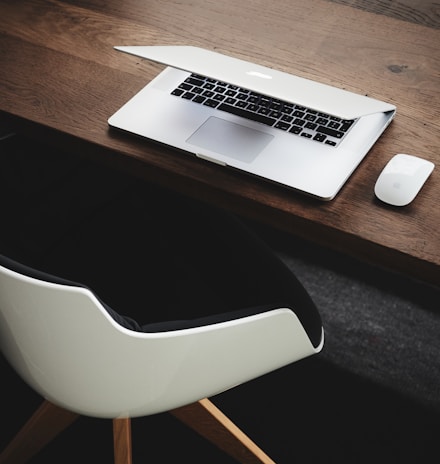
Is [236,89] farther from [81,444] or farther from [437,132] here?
[81,444]

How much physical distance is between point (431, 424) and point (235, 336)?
30.7 inches

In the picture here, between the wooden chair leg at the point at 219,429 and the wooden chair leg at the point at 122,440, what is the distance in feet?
0.29

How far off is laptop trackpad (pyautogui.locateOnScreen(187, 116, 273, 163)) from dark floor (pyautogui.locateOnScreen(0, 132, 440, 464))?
437 mm

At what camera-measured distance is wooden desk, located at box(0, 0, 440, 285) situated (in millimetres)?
1113

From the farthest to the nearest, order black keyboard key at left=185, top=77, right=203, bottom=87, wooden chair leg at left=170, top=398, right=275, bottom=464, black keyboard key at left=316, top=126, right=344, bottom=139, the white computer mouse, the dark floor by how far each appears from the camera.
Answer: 1. the dark floor
2. wooden chair leg at left=170, top=398, right=275, bottom=464
3. black keyboard key at left=185, top=77, right=203, bottom=87
4. black keyboard key at left=316, top=126, right=344, bottom=139
5. the white computer mouse

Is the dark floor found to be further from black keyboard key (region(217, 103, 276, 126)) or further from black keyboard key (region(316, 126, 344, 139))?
black keyboard key (region(316, 126, 344, 139))

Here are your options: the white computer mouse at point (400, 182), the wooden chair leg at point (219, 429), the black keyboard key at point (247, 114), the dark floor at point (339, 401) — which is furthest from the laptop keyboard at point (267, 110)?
the wooden chair leg at point (219, 429)

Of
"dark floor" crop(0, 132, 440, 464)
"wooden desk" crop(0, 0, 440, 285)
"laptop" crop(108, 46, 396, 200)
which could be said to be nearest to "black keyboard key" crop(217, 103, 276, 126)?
"laptop" crop(108, 46, 396, 200)

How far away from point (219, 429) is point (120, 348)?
0.50 metres

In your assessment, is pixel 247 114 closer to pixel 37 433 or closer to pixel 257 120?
pixel 257 120

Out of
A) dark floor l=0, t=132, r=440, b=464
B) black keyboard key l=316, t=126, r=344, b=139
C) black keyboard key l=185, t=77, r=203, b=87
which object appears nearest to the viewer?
black keyboard key l=316, t=126, r=344, b=139

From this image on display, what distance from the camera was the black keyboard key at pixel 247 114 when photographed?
1.25 m

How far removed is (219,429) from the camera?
145cm


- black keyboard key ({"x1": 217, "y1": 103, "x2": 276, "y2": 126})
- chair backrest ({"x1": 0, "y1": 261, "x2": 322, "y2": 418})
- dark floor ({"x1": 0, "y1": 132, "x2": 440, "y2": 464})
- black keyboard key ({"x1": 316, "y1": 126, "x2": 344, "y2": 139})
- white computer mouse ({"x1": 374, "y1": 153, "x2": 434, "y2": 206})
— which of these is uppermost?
black keyboard key ({"x1": 217, "y1": 103, "x2": 276, "y2": 126})
